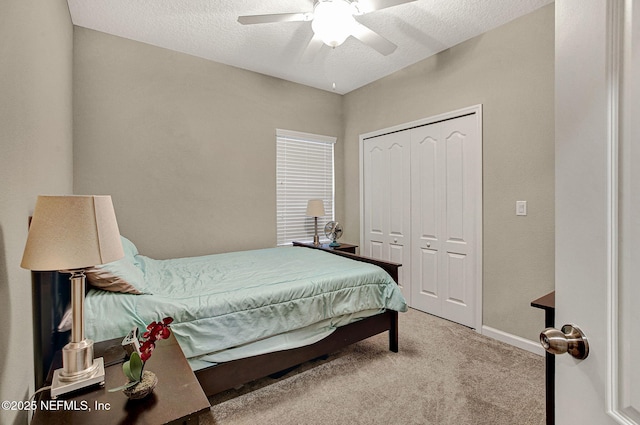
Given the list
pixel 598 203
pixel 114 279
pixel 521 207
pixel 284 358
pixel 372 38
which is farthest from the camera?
pixel 521 207

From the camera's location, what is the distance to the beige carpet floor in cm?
174

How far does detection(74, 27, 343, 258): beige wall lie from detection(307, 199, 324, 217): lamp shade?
449 mm

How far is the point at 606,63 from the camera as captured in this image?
524 millimetres

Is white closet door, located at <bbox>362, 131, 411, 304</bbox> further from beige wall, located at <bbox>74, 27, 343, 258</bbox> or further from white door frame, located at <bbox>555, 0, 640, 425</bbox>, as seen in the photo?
white door frame, located at <bbox>555, 0, 640, 425</bbox>

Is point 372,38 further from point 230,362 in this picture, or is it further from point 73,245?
point 230,362

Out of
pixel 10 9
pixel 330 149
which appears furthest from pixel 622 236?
pixel 330 149

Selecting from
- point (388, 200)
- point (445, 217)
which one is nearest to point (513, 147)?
point (445, 217)

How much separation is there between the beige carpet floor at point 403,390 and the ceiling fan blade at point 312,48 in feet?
8.07

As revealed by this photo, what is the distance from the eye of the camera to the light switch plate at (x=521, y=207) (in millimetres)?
2533

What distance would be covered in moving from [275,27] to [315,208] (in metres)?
1.98

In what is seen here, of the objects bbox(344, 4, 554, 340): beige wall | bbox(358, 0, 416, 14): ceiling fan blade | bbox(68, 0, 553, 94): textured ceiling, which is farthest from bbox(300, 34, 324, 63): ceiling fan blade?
bbox(344, 4, 554, 340): beige wall

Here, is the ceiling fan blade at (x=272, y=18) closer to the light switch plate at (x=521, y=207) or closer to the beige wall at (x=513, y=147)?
the beige wall at (x=513, y=147)

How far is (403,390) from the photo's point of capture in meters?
1.98

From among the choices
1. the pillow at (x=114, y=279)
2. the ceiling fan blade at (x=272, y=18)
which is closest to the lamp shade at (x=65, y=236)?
the pillow at (x=114, y=279)
